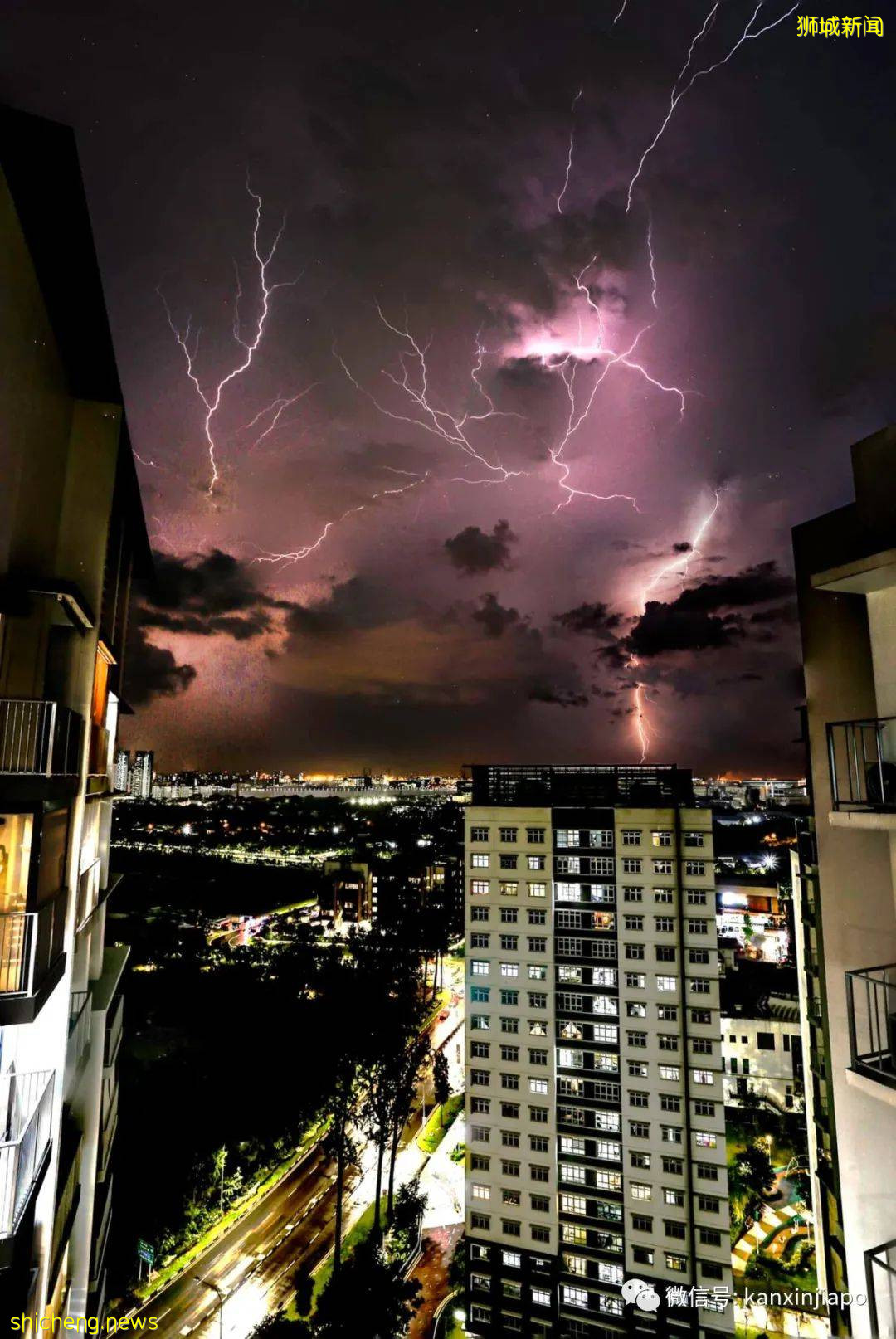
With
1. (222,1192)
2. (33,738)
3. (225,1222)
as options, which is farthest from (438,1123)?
(33,738)

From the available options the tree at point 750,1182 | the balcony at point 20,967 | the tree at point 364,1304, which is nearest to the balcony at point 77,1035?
the balcony at point 20,967

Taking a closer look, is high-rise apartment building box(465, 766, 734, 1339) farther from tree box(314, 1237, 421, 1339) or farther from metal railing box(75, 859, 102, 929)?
metal railing box(75, 859, 102, 929)

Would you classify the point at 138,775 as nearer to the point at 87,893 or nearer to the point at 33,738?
the point at 87,893

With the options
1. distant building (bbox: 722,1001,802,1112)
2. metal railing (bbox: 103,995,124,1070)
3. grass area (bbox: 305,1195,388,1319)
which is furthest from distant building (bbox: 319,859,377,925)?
metal railing (bbox: 103,995,124,1070)

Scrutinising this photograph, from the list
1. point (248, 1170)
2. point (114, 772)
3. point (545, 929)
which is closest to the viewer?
point (114, 772)

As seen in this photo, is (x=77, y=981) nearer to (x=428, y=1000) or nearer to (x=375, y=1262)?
(x=375, y=1262)

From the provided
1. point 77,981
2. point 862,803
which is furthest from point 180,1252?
point 862,803

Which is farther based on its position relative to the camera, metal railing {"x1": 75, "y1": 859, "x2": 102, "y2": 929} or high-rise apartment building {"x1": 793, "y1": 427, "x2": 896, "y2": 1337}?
metal railing {"x1": 75, "y1": 859, "x2": 102, "y2": 929}
